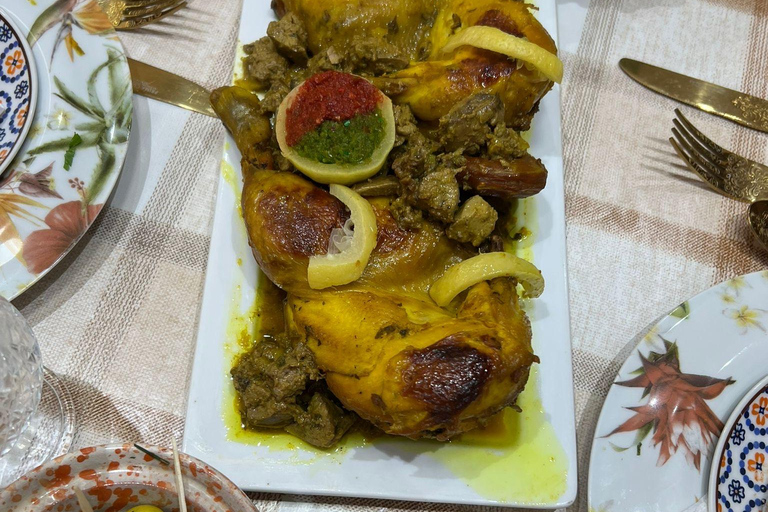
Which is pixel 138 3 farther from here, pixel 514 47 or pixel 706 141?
pixel 706 141

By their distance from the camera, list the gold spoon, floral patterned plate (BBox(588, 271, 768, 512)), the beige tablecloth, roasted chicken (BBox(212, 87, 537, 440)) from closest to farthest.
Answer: roasted chicken (BBox(212, 87, 537, 440)), floral patterned plate (BBox(588, 271, 768, 512)), the beige tablecloth, the gold spoon

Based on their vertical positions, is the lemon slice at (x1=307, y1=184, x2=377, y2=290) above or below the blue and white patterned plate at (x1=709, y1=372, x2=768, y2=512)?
above

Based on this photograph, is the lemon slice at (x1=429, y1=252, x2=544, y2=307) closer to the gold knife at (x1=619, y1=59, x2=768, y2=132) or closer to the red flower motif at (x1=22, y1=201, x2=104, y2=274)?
the red flower motif at (x1=22, y1=201, x2=104, y2=274)

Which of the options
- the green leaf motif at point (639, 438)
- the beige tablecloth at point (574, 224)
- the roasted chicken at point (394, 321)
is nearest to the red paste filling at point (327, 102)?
the roasted chicken at point (394, 321)

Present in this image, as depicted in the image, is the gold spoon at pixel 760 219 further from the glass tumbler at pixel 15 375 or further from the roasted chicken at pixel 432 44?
the glass tumbler at pixel 15 375

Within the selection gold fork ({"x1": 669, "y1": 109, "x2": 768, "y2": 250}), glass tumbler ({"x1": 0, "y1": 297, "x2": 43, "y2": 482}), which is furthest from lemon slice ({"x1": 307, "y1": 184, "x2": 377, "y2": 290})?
gold fork ({"x1": 669, "y1": 109, "x2": 768, "y2": 250})

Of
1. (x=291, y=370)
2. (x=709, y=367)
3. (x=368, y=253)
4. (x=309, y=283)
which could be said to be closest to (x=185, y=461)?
(x=291, y=370)
